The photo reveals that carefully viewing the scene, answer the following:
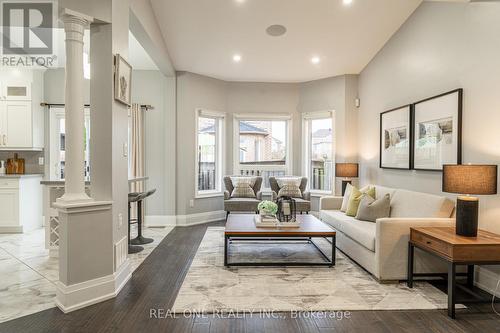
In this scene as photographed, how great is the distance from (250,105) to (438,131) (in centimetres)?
393

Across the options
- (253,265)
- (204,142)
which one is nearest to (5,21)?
(204,142)

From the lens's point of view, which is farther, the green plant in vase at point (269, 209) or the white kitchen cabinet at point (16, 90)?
the white kitchen cabinet at point (16, 90)

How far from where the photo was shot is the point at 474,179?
2584 mm

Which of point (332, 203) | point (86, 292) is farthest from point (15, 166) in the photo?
point (332, 203)

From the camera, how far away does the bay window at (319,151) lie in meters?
6.38

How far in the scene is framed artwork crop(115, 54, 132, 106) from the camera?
2.88m

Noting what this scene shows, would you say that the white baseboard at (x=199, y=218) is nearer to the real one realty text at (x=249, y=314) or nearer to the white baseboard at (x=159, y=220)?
the white baseboard at (x=159, y=220)

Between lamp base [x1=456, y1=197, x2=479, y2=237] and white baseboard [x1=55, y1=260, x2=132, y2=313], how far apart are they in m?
3.19

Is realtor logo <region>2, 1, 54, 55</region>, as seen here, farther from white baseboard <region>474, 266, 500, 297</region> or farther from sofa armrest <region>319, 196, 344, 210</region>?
white baseboard <region>474, 266, 500, 297</region>

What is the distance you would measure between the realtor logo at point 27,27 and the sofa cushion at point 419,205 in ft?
16.1

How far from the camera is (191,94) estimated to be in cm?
600

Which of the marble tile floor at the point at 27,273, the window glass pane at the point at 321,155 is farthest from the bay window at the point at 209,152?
the window glass pane at the point at 321,155

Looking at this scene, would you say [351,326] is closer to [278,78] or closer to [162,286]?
[162,286]

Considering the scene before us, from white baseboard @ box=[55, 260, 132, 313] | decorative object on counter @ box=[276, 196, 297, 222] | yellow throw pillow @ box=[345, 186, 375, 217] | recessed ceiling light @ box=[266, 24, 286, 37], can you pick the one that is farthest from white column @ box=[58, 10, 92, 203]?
yellow throw pillow @ box=[345, 186, 375, 217]
